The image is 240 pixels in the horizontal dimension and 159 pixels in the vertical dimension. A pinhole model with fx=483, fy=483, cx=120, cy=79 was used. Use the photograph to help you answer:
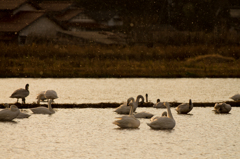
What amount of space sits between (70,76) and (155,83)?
5739 mm

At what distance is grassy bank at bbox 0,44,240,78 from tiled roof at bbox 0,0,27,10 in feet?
56.9

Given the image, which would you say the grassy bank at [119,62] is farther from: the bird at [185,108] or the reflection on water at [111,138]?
the reflection on water at [111,138]

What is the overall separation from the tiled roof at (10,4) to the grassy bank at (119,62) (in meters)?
17.4

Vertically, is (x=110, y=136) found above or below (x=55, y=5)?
below

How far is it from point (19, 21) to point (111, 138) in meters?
44.1

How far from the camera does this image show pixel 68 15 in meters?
69.8

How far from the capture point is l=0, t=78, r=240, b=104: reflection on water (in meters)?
20.8

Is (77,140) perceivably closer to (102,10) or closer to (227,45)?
(227,45)

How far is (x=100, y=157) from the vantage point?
9953mm

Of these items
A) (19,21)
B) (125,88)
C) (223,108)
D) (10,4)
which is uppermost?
(10,4)

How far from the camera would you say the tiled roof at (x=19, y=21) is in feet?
168

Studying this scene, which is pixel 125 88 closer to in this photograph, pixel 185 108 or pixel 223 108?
pixel 185 108

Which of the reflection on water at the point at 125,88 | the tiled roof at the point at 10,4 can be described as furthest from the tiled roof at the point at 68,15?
the reflection on water at the point at 125,88

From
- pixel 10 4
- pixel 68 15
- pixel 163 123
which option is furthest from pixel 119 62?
pixel 68 15
